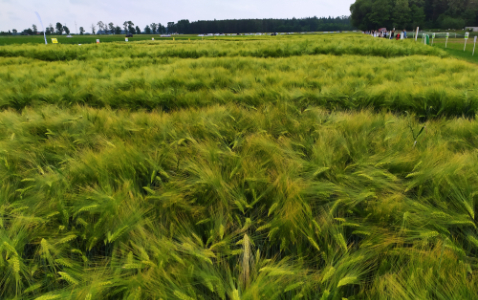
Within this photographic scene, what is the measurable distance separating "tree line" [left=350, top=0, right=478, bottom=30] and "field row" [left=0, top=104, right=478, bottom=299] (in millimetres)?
72983

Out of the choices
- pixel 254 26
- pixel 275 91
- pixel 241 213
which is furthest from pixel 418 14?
pixel 241 213

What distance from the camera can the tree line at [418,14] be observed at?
54375 millimetres

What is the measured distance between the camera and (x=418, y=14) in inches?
2265

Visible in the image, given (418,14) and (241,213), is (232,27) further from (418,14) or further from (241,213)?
(241,213)

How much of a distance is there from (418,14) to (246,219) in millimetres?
81021

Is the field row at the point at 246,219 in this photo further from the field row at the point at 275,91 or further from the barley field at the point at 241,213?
the field row at the point at 275,91

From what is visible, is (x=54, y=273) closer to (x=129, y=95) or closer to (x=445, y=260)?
(x=445, y=260)

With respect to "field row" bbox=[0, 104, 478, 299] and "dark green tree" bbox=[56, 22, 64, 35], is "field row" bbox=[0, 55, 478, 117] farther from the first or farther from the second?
"dark green tree" bbox=[56, 22, 64, 35]

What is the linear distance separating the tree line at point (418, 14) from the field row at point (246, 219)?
72983 millimetres

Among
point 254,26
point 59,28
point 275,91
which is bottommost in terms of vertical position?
point 275,91

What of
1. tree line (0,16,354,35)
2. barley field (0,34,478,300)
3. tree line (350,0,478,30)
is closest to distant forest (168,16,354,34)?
tree line (0,16,354,35)

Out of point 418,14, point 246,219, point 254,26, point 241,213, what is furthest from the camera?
point 254,26

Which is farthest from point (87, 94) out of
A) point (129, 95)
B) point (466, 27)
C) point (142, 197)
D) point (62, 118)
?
point (466, 27)

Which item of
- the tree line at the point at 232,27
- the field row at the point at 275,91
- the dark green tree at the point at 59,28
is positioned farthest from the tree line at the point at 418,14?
the dark green tree at the point at 59,28
